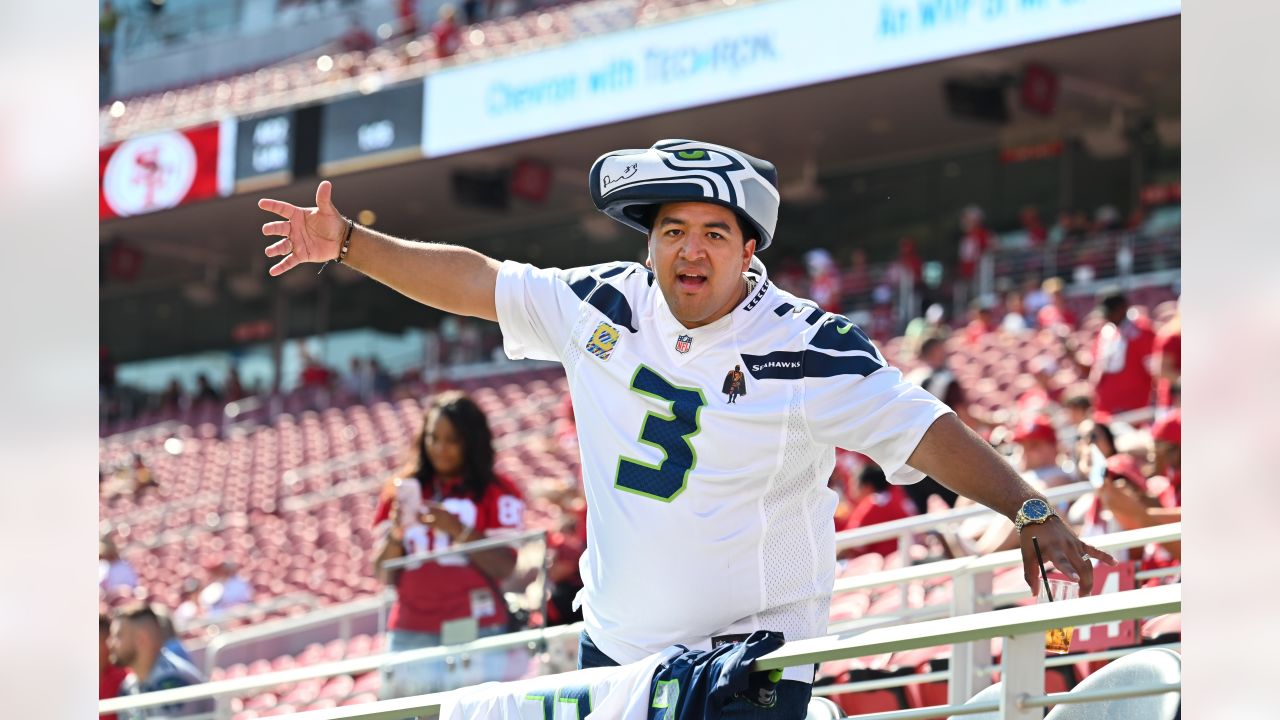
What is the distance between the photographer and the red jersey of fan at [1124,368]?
23.9 ft

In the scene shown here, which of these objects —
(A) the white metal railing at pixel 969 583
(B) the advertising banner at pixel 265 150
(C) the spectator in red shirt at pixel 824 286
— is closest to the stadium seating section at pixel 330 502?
(A) the white metal railing at pixel 969 583

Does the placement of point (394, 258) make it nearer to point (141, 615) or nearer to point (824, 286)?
point (141, 615)

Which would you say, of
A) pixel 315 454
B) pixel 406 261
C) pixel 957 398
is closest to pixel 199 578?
pixel 315 454

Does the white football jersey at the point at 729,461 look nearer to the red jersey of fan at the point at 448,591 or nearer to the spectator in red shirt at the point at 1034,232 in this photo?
the red jersey of fan at the point at 448,591

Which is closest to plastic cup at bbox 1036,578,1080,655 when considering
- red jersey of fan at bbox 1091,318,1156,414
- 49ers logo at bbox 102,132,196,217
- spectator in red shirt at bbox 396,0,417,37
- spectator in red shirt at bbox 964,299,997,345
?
red jersey of fan at bbox 1091,318,1156,414

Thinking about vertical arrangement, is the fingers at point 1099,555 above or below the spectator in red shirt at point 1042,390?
below

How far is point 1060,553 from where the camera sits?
2.09 metres

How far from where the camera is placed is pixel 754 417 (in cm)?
231

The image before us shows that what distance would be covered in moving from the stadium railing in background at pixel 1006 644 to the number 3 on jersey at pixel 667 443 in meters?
0.34

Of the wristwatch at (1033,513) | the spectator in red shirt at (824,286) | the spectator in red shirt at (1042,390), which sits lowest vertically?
the wristwatch at (1033,513)

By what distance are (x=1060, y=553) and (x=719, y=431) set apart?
51cm

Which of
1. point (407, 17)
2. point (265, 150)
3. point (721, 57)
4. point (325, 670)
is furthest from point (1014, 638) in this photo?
point (407, 17)
